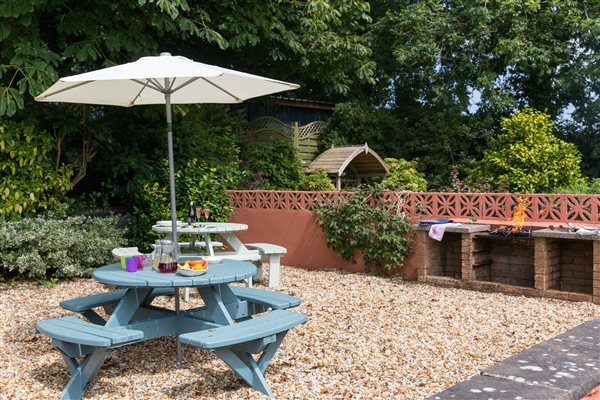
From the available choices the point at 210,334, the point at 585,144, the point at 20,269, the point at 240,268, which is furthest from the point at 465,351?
the point at 585,144

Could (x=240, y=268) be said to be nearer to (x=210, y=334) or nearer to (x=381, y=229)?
(x=210, y=334)

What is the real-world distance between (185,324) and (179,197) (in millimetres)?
5343

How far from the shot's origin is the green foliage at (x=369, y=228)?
316 inches

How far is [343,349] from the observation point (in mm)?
4746

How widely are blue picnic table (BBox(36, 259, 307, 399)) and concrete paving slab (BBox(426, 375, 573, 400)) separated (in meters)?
1.52

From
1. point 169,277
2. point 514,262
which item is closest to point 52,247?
point 169,277

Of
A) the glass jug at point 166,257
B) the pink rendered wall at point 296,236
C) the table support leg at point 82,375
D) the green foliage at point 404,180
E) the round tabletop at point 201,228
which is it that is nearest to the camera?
the table support leg at point 82,375

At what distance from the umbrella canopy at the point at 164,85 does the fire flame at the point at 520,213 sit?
11.1 ft

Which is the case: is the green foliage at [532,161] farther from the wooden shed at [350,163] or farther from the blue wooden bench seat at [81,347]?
the blue wooden bench seat at [81,347]

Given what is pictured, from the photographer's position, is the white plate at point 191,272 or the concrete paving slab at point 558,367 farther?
the white plate at point 191,272

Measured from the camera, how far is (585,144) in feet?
54.6

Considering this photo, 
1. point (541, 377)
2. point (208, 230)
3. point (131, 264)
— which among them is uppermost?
point (208, 230)

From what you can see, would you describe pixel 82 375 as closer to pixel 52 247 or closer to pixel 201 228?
pixel 201 228

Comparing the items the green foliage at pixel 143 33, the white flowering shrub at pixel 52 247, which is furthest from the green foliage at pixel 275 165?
the white flowering shrub at pixel 52 247
